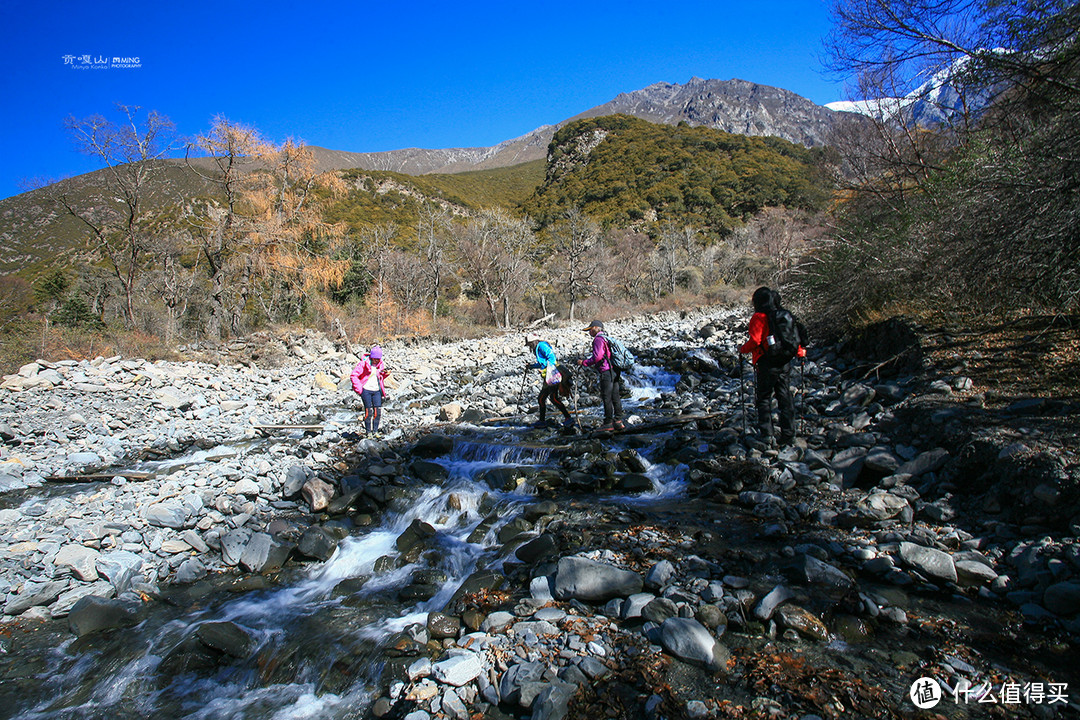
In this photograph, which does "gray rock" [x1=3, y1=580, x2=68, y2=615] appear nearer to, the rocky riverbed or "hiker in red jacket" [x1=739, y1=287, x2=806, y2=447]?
the rocky riverbed

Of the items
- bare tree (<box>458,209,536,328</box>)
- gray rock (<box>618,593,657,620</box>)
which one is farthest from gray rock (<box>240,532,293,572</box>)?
bare tree (<box>458,209,536,328</box>)

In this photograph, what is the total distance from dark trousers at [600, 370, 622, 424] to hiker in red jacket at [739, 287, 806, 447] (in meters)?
2.46

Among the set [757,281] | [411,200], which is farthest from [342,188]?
[411,200]

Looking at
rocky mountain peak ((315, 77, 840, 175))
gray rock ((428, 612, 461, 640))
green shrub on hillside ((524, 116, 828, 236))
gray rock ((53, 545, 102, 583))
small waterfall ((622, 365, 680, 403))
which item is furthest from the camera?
rocky mountain peak ((315, 77, 840, 175))

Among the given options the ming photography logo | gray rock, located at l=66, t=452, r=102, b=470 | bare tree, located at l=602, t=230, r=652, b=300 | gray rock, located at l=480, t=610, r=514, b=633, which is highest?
bare tree, located at l=602, t=230, r=652, b=300

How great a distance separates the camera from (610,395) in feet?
27.6

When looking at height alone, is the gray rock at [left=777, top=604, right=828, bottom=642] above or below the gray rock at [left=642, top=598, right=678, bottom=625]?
below

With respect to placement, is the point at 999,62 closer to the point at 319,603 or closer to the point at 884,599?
the point at 884,599

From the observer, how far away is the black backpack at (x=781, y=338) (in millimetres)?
6113

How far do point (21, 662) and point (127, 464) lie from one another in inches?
204

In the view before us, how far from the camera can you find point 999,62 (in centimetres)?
540

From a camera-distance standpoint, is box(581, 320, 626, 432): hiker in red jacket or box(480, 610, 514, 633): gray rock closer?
box(480, 610, 514, 633): gray rock

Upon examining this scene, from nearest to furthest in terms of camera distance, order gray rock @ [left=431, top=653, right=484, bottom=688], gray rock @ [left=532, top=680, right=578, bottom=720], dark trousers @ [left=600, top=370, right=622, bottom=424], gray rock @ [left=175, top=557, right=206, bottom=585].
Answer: gray rock @ [left=532, top=680, right=578, bottom=720] < gray rock @ [left=431, top=653, right=484, bottom=688] < gray rock @ [left=175, top=557, right=206, bottom=585] < dark trousers @ [left=600, top=370, right=622, bottom=424]

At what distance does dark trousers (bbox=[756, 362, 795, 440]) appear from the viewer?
6.28 m
